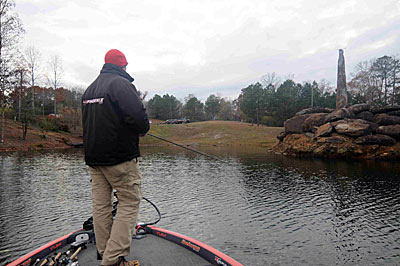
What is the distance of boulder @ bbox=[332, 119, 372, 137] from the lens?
26.0m

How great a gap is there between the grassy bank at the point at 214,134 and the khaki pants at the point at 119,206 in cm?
5072

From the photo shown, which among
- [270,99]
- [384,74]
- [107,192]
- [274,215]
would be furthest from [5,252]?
[384,74]

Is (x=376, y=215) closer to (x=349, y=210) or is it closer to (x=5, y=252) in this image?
(x=349, y=210)

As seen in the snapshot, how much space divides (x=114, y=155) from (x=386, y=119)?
29.7 m

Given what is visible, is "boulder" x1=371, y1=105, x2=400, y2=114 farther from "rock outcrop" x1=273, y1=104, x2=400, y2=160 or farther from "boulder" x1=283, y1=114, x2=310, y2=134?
"boulder" x1=283, y1=114, x2=310, y2=134

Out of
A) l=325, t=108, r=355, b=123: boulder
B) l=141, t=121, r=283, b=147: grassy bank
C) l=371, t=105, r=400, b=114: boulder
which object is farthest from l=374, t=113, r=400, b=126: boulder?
l=141, t=121, r=283, b=147: grassy bank

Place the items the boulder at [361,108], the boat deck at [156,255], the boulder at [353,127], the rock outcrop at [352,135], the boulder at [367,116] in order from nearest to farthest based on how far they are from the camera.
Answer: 1. the boat deck at [156,255]
2. the rock outcrop at [352,135]
3. the boulder at [353,127]
4. the boulder at [367,116]
5. the boulder at [361,108]

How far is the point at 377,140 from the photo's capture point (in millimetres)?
24812

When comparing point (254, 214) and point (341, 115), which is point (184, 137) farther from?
point (254, 214)

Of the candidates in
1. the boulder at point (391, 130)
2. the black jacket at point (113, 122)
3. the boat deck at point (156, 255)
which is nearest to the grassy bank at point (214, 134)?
the boulder at point (391, 130)

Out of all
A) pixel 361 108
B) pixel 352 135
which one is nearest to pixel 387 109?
pixel 361 108

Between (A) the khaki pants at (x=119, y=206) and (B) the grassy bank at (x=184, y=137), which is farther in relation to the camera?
(B) the grassy bank at (x=184, y=137)

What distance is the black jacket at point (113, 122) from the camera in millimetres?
3293

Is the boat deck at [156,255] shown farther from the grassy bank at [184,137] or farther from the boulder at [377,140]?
the grassy bank at [184,137]
